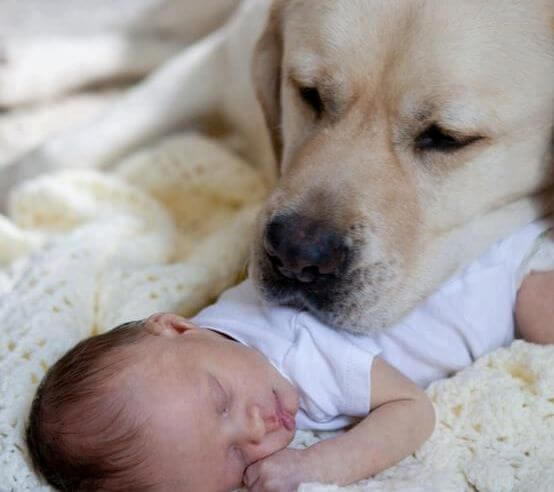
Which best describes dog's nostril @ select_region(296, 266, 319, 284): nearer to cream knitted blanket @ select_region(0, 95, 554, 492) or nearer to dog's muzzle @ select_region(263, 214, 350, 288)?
dog's muzzle @ select_region(263, 214, 350, 288)

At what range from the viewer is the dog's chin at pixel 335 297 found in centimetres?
153

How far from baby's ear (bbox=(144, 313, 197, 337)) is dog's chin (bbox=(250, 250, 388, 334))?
0.49 ft

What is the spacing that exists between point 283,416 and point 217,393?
137 millimetres

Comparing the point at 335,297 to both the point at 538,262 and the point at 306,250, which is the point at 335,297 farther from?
the point at 538,262

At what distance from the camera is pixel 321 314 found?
5.07 ft

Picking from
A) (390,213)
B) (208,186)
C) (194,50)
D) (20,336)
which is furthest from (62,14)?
(390,213)

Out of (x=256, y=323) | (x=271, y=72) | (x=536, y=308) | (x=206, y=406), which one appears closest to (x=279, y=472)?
(x=206, y=406)

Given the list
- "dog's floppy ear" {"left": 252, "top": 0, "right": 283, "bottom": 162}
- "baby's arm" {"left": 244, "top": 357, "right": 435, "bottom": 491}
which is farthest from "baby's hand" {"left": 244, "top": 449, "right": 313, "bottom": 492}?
"dog's floppy ear" {"left": 252, "top": 0, "right": 283, "bottom": 162}

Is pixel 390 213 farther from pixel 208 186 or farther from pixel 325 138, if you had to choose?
pixel 208 186

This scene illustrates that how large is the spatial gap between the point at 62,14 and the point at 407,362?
8.27 ft

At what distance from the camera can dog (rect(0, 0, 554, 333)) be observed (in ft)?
5.06

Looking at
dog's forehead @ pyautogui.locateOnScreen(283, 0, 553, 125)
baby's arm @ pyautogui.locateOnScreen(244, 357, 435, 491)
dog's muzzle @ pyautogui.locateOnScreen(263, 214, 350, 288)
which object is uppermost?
dog's forehead @ pyautogui.locateOnScreen(283, 0, 553, 125)

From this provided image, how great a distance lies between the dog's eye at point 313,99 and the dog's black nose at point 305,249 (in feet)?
1.07

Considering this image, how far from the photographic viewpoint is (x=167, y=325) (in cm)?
155
